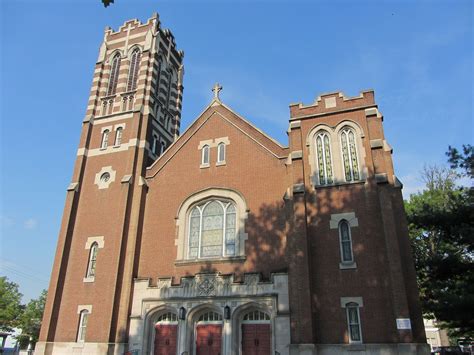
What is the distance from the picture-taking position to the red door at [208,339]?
18.0 metres

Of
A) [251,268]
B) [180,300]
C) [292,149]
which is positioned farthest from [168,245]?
[292,149]

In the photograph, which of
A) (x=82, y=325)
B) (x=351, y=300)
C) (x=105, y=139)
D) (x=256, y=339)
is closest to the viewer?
(x=351, y=300)

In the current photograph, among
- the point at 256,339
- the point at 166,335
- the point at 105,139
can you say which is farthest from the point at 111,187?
the point at 256,339

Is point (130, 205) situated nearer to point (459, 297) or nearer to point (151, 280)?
point (151, 280)

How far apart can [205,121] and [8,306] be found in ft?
110

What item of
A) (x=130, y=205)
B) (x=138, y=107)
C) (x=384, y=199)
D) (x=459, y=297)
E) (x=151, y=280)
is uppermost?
(x=138, y=107)

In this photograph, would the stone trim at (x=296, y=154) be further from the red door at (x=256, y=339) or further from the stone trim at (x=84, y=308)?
the stone trim at (x=84, y=308)

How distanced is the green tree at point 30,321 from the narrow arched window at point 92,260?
2823 centimetres

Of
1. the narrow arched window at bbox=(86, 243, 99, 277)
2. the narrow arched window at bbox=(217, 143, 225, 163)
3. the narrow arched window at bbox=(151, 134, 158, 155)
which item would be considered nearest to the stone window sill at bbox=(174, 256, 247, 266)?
the narrow arched window at bbox=(86, 243, 99, 277)

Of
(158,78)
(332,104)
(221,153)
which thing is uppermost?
(158,78)

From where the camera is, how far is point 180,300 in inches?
739

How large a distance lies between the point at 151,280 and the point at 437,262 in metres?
13.4

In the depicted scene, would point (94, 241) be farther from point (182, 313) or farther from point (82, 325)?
point (182, 313)

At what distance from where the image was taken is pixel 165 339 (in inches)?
746
